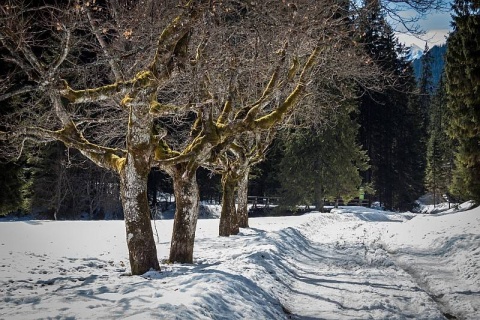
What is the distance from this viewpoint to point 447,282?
29.5 ft

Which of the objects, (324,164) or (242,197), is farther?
(324,164)

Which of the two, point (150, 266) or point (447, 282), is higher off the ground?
point (150, 266)

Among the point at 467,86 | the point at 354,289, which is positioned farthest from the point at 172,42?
the point at 467,86

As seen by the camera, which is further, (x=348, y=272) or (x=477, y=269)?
(x=348, y=272)

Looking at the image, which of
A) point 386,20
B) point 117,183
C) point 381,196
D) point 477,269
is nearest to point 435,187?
point 381,196

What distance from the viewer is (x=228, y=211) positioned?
15.5m

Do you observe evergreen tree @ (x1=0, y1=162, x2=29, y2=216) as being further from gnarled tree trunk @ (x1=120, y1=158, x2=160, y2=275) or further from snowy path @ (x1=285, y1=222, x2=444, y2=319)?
snowy path @ (x1=285, y1=222, x2=444, y2=319)

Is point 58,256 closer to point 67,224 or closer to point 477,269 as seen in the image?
point 67,224

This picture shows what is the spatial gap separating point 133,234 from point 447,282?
292 inches

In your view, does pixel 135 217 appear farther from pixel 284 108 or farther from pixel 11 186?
pixel 11 186

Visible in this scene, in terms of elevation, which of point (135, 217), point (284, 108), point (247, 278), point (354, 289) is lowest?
point (354, 289)

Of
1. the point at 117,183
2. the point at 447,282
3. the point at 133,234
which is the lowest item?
the point at 447,282

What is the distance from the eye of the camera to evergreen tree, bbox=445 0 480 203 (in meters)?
22.0

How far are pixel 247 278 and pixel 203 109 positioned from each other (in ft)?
14.5
